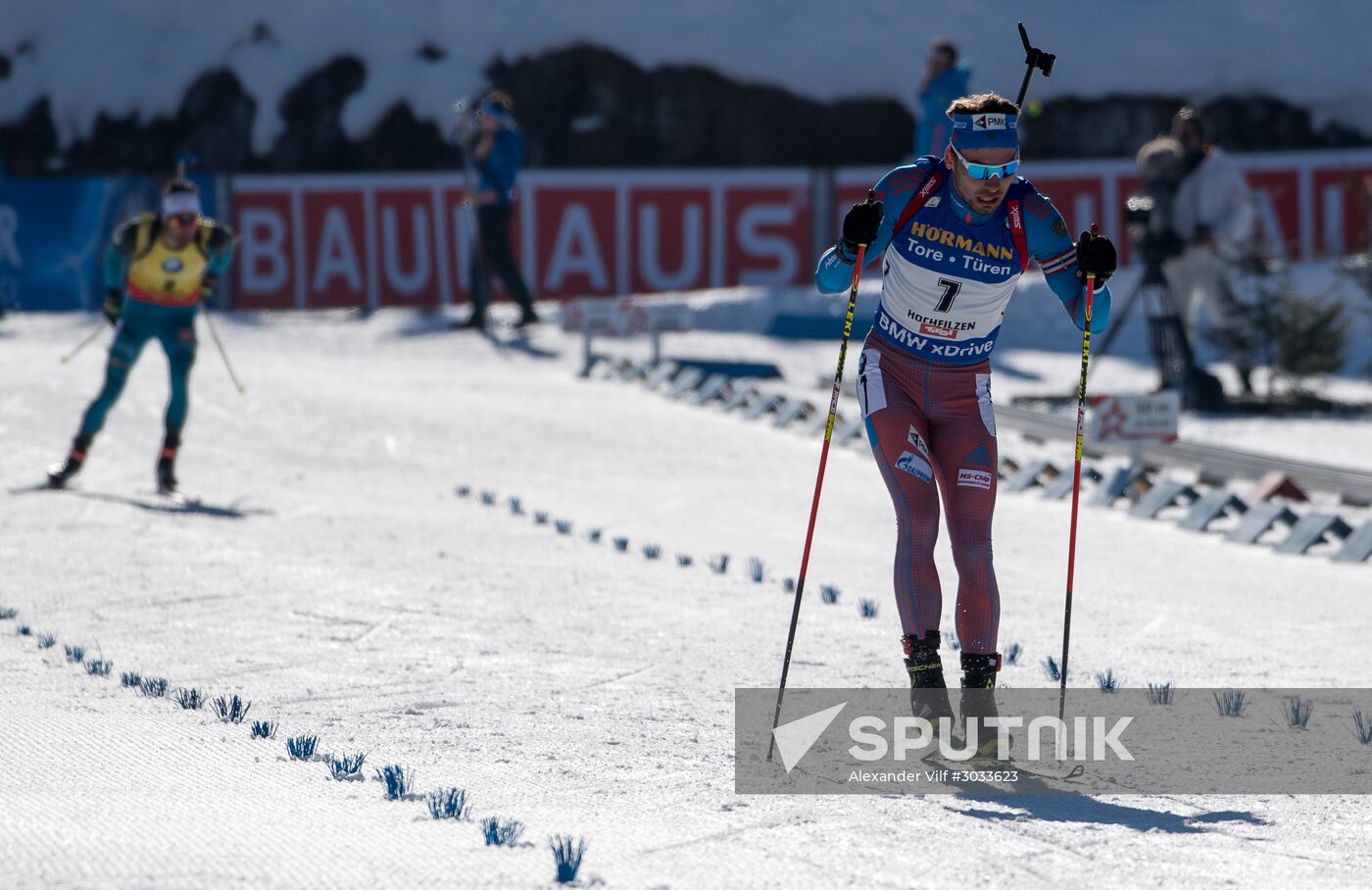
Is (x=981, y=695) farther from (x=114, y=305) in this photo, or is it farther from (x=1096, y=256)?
(x=114, y=305)

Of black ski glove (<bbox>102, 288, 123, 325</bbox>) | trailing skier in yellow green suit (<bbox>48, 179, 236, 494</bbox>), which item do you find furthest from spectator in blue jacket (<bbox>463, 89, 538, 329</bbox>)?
black ski glove (<bbox>102, 288, 123, 325</bbox>)

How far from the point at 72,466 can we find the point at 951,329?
7.02 metres

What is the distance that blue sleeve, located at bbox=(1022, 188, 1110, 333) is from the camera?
533cm

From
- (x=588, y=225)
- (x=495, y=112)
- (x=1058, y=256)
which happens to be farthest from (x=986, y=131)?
(x=588, y=225)

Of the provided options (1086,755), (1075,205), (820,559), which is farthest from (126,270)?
(1075,205)

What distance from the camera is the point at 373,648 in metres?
6.65

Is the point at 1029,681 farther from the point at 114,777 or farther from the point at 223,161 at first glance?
the point at 223,161

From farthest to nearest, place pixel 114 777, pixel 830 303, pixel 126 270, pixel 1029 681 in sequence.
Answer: pixel 830 303
pixel 126 270
pixel 1029 681
pixel 114 777

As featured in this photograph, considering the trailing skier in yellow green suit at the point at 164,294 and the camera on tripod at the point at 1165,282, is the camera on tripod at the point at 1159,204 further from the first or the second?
the trailing skier in yellow green suit at the point at 164,294

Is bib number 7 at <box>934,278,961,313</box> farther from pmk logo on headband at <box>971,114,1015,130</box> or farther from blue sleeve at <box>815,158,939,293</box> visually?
pmk logo on headband at <box>971,114,1015,130</box>

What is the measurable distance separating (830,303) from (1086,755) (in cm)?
1433

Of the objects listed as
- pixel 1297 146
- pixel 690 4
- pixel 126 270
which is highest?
pixel 690 4

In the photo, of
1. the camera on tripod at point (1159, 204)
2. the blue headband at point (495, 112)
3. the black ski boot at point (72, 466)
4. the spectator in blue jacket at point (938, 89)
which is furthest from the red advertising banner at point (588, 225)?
the black ski boot at point (72, 466)

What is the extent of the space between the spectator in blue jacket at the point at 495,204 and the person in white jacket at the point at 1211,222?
21.4 ft
